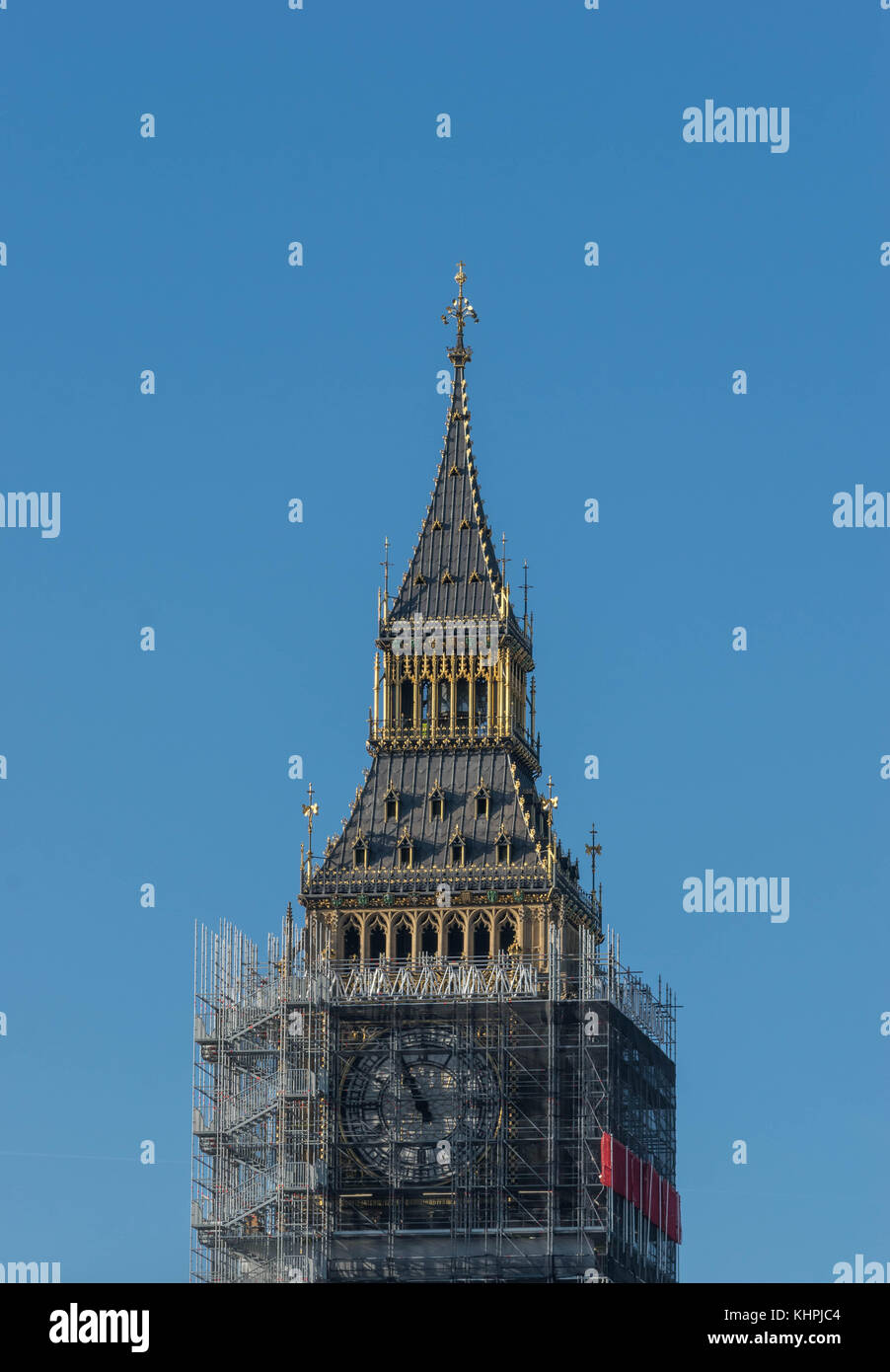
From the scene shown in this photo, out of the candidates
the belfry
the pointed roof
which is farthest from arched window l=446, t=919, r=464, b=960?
the pointed roof

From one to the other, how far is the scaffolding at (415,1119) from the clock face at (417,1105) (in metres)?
0.08

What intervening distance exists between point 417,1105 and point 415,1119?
0.61m

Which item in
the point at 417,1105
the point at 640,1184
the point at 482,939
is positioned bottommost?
the point at 640,1184

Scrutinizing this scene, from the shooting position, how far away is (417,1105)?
157250 millimetres

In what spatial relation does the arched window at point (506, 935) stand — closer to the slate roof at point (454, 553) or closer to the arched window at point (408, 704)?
the arched window at point (408, 704)

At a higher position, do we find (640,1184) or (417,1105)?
(417,1105)

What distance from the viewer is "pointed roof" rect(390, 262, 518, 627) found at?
6757 inches

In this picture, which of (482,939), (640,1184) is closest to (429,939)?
(482,939)

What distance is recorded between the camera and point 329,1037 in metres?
158

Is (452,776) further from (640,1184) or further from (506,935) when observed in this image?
(640,1184)
